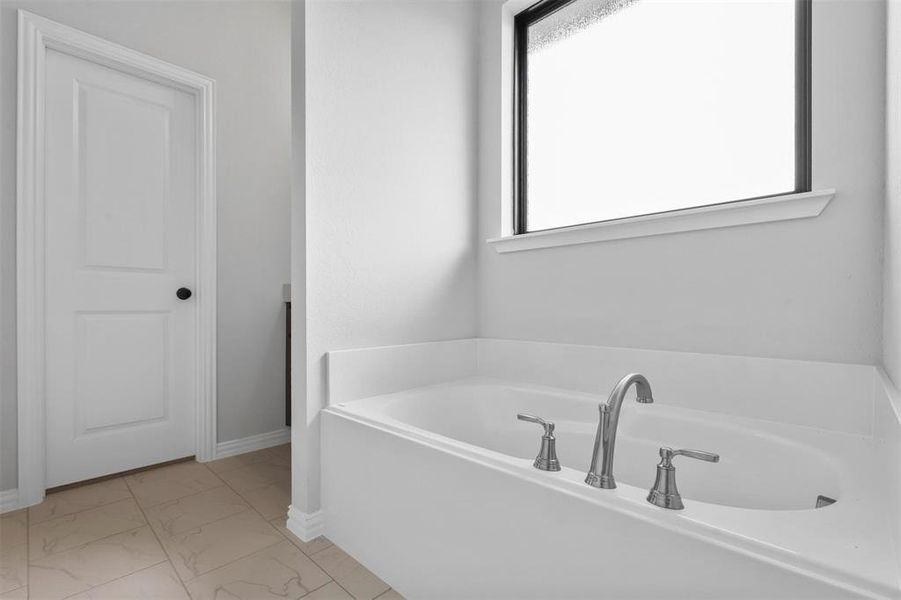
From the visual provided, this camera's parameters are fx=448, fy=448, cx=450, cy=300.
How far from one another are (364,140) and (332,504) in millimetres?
1353

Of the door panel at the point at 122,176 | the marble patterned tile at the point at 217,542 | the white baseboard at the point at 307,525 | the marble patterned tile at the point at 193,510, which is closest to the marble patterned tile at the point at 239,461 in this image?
the marble patterned tile at the point at 193,510

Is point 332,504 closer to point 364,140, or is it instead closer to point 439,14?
point 364,140

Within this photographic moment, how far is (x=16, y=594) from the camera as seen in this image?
4.11 feet

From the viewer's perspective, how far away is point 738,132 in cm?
150

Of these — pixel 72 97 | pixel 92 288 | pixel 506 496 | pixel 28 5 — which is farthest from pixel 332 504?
pixel 28 5

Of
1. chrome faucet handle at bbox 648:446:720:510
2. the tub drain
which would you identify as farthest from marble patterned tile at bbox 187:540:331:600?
the tub drain

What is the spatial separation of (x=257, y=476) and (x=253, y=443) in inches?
16.7

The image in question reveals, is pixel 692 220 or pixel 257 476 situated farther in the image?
pixel 257 476

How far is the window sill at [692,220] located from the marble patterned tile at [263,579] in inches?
57.4

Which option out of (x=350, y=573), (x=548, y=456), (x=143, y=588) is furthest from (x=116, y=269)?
(x=548, y=456)

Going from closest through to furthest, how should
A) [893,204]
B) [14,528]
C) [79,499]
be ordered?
[893,204]
[14,528]
[79,499]

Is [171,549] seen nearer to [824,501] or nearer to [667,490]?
[667,490]

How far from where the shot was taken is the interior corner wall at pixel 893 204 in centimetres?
87

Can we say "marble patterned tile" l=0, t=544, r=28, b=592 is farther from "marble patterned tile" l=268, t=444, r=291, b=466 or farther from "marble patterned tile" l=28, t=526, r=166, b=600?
"marble patterned tile" l=268, t=444, r=291, b=466
